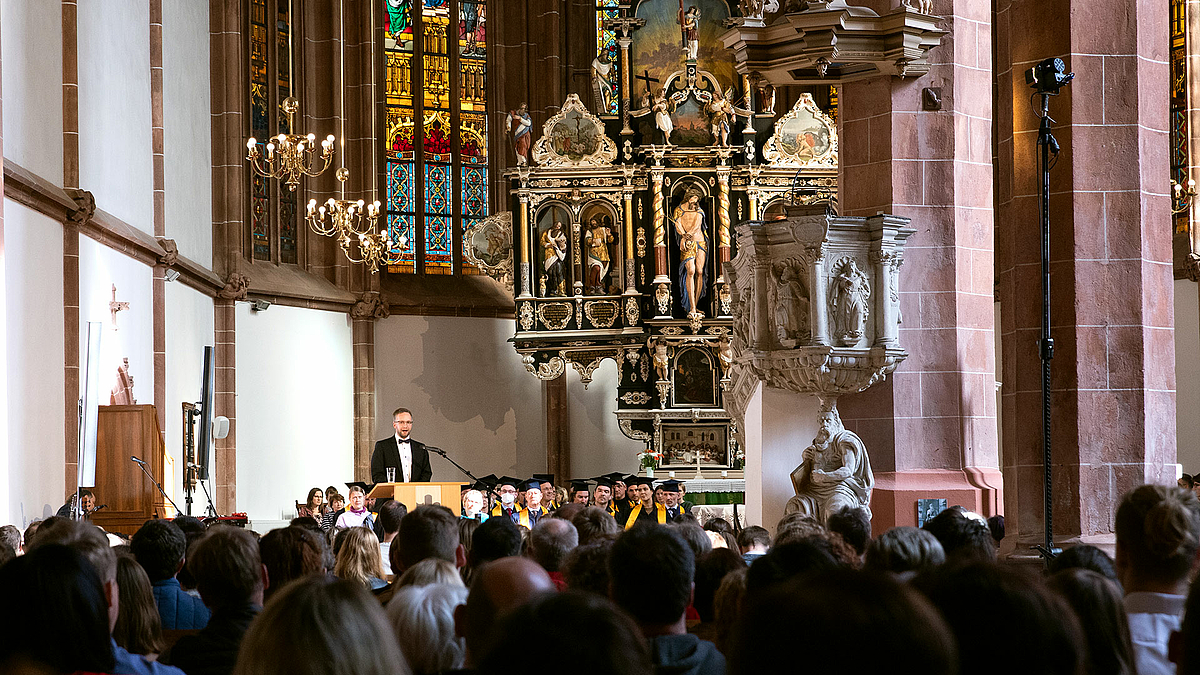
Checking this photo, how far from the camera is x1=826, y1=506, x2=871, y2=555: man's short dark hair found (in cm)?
595

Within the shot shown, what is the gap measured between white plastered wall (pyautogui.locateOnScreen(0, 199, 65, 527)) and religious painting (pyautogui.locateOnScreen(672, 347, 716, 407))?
910 cm

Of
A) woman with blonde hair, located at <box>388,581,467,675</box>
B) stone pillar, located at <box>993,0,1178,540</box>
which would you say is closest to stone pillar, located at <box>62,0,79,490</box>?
stone pillar, located at <box>993,0,1178,540</box>

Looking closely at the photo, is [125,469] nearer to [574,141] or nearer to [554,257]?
[554,257]

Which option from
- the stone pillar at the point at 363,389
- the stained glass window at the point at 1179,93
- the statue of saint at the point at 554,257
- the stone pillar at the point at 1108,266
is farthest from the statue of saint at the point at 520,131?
the stone pillar at the point at 1108,266

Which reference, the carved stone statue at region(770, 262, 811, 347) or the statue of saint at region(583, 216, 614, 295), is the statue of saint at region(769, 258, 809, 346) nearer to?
the carved stone statue at region(770, 262, 811, 347)


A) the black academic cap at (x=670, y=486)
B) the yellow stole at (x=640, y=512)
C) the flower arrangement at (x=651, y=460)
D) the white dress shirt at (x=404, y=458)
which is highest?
the white dress shirt at (x=404, y=458)

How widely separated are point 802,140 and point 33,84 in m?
10.7

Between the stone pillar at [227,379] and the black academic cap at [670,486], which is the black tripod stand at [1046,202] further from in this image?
the stone pillar at [227,379]

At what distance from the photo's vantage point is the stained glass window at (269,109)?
21484mm

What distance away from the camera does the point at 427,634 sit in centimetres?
349

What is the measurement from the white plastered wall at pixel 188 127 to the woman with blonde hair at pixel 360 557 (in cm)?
1326

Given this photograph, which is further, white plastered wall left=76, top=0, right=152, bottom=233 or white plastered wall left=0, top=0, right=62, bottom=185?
white plastered wall left=76, top=0, right=152, bottom=233

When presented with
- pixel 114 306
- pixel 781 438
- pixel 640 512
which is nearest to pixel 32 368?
pixel 114 306

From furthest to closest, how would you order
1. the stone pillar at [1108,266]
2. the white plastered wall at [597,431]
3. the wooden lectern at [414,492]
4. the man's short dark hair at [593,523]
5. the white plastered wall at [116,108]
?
the white plastered wall at [597,431], the white plastered wall at [116,108], the wooden lectern at [414,492], the stone pillar at [1108,266], the man's short dark hair at [593,523]
